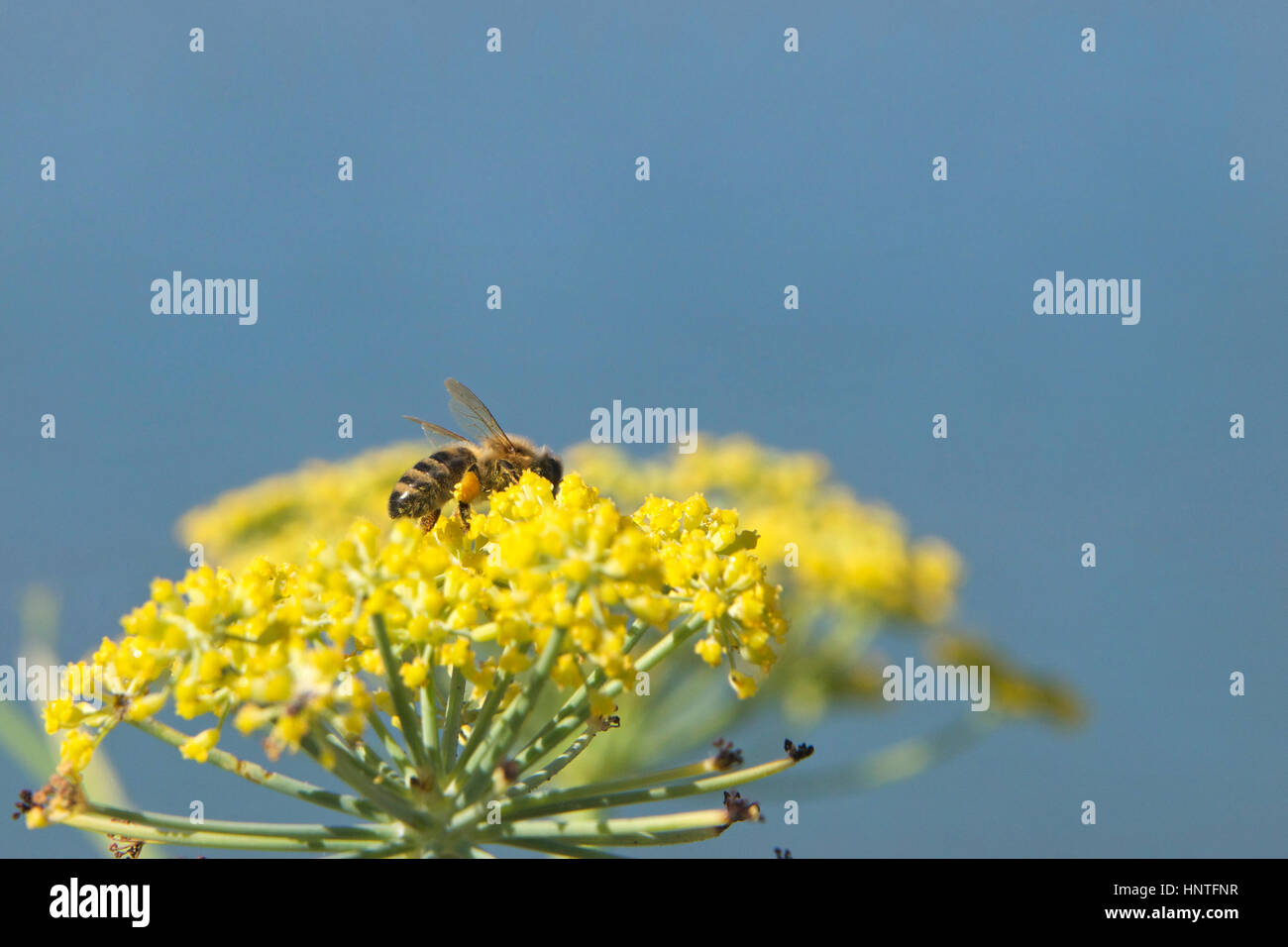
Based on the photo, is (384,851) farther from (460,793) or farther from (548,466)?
(548,466)

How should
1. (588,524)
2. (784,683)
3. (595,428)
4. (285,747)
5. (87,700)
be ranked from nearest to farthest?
1. (285,747)
2. (588,524)
3. (87,700)
4. (784,683)
5. (595,428)

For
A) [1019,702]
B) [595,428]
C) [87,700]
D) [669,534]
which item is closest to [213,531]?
[595,428]

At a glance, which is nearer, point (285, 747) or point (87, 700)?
point (285, 747)

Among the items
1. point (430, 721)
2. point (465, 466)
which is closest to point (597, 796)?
point (430, 721)

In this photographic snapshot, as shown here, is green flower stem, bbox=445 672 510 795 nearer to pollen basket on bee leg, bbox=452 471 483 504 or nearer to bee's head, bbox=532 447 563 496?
pollen basket on bee leg, bbox=452 471 483 504

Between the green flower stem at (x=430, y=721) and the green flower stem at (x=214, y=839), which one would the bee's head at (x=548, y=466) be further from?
the green flower stem at (x=214, y=839)

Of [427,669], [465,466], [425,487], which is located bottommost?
[427,669]

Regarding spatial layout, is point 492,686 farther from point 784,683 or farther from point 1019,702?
point 1019,702
